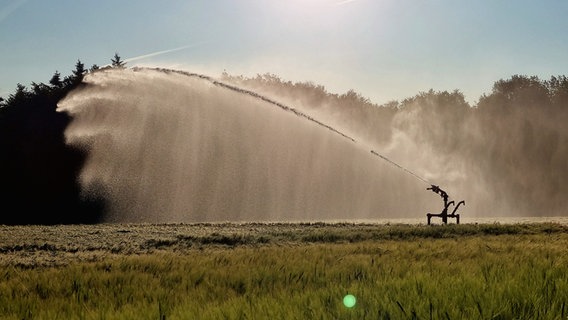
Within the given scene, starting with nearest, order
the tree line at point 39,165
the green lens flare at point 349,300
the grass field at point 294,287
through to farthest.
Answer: the grass field at point 294,287
the green lens flare at point 349,300
the tree line at point 39,165

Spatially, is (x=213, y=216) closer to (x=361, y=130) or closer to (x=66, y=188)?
(x=66, y=188)

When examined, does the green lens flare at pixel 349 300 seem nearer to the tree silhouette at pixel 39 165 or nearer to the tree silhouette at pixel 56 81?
Answer: the tree silhouette at pixel 39 165

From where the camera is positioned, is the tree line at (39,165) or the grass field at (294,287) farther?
the tree line at (39,165)

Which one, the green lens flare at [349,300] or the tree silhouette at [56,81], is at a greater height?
the tree silhouette at [56,81]

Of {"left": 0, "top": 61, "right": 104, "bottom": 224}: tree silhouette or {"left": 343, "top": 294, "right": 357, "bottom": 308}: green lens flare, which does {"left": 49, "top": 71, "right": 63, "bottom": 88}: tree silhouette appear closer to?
{"left": 0, "top": 61, "right": 104, "bottom": 224}: tree silhouette

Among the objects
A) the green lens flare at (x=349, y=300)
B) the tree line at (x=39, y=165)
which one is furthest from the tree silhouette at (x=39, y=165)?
the green lens flare at (x=349, y=300)

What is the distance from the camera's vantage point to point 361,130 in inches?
3388

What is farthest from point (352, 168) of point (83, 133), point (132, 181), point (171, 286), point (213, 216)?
point (171, 286)

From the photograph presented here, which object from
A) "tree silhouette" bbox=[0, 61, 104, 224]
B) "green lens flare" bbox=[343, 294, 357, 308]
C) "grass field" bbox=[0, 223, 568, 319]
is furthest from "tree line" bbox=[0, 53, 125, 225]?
"green lens flare" bbox=[343, 294, 357, 308]

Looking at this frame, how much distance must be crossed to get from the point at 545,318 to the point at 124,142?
61.9m

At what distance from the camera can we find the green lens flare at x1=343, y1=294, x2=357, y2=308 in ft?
17.3

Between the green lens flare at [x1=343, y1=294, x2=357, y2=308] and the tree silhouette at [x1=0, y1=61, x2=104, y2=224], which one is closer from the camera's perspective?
the green lens flare at [x1=343, y1=294, x2=357, y2=308]

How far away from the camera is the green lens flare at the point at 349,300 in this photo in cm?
528

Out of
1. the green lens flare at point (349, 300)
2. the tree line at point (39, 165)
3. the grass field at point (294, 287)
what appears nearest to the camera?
the grass field at point (294, 287)
